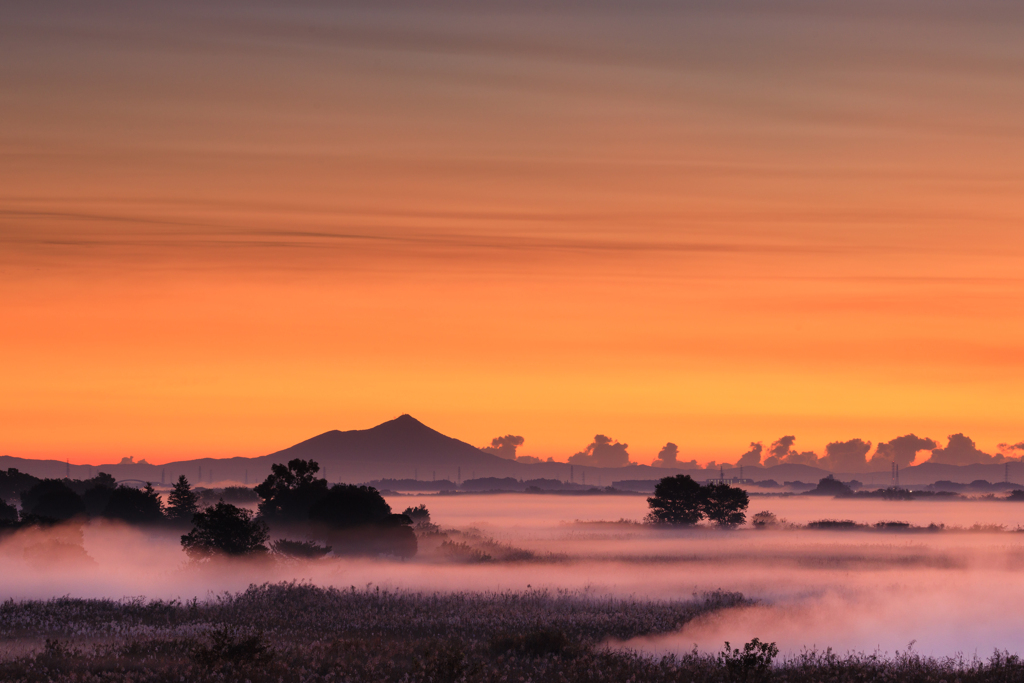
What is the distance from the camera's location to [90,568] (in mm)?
90188

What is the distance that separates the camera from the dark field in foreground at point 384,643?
34406 millimetres

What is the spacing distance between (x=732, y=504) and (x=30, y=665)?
122 meters

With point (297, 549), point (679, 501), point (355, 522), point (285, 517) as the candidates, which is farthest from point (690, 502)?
point (297, 549)

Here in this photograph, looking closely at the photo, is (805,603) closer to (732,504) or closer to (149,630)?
(149,630)

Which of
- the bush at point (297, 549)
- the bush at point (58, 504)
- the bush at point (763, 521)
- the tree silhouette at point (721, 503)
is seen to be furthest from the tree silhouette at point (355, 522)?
the bush at point (763, 521)

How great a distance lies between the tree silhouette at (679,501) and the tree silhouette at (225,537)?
73.2 meters

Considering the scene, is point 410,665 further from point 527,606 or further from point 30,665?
point 527,606

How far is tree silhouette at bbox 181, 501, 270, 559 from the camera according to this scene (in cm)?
7788

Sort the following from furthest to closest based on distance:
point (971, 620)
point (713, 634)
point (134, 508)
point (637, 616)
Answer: point (134, 508), point (971, 620), point (637, 616), point (713, 634)

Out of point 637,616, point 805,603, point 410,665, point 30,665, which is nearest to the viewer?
point 30,665

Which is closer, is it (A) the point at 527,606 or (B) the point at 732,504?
(A) the point at 527,606

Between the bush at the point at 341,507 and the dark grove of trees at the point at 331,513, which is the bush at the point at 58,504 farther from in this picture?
the bush at the point at 341,507

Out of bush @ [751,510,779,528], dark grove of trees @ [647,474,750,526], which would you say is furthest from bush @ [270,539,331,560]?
bush @ [751,510,779,528]

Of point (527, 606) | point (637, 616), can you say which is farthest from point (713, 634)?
point (527, 606)
